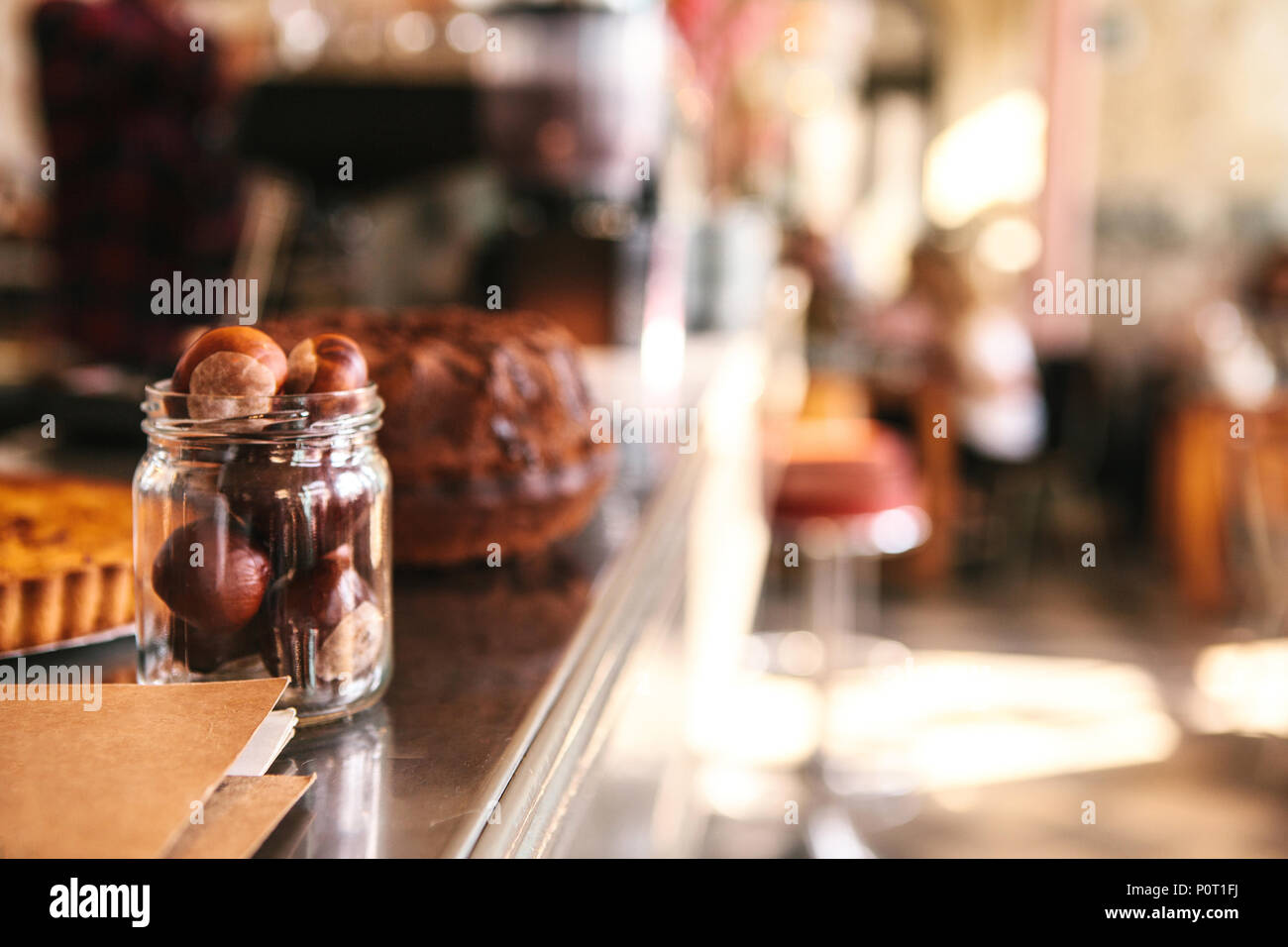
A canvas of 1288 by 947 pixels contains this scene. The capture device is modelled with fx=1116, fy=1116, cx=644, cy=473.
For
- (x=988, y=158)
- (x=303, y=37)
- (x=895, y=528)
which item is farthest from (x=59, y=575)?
(x=988, y=158)

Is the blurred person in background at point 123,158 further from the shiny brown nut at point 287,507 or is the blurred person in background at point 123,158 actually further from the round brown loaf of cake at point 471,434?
the shiny brown nut at point 287,507

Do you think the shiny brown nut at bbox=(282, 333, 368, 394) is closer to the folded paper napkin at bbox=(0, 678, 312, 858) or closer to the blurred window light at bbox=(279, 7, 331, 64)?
the folded paper napkin at bbox=(0, 678, 312, 858)

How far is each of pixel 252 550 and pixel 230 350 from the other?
0.10 metres

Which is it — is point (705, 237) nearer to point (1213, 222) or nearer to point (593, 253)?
point (593, 253)

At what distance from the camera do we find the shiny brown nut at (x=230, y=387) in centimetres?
54

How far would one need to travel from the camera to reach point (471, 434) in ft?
2.71

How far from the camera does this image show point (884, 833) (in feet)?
9.01

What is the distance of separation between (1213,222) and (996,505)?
7.86ft

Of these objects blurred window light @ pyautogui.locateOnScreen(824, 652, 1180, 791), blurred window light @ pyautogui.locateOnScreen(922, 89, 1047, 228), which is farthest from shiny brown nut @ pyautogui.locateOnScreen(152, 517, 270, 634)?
blurred window light @ pyautogui.locateOnScreen(922, 89, 1047, 228)

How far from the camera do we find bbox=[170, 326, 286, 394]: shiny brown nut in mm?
549

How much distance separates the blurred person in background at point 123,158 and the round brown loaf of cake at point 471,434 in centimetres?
86

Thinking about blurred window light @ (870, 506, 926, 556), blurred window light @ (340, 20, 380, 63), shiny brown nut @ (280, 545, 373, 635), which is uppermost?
blurred window light @ (340, 20, 380, 63)

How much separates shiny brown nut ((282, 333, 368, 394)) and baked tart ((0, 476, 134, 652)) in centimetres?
18

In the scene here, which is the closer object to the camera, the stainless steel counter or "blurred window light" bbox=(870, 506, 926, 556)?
the stainless steel counter
